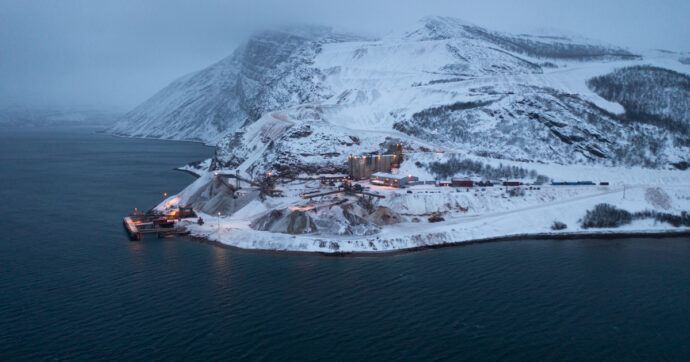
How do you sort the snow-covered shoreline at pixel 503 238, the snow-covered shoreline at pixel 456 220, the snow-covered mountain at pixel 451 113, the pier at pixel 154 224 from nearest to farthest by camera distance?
the snow-covered shoreline at pixel 503 238 → the snow-covered shoreline at pixel 456 220 → the pier at pixel 154 224 → the snow-covered mountain at pixel 451 113

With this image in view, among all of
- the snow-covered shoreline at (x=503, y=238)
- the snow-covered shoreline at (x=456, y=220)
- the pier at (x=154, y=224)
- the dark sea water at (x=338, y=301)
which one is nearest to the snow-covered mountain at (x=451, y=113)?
the snow-covered shoreline at (x=456, y=220)

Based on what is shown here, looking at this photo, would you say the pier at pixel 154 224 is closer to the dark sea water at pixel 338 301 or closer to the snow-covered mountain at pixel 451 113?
the dark sea water at pixel 338 301

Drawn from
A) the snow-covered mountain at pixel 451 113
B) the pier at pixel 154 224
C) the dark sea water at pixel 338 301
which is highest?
the snow-covered mountain at pixel 451 113

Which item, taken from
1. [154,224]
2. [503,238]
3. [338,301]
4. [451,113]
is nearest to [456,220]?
[503,238]

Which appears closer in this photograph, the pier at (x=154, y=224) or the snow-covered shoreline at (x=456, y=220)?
the snow-covered shoreline at (x=456, y=220)

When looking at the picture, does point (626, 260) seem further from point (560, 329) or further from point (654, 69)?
point (654, 69)

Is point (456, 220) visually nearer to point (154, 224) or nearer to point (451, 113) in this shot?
point (154, 224)

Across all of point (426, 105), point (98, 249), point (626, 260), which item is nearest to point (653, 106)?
point (426, 105)

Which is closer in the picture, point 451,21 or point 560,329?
point 560,329

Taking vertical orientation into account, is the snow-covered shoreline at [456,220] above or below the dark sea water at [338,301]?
above
